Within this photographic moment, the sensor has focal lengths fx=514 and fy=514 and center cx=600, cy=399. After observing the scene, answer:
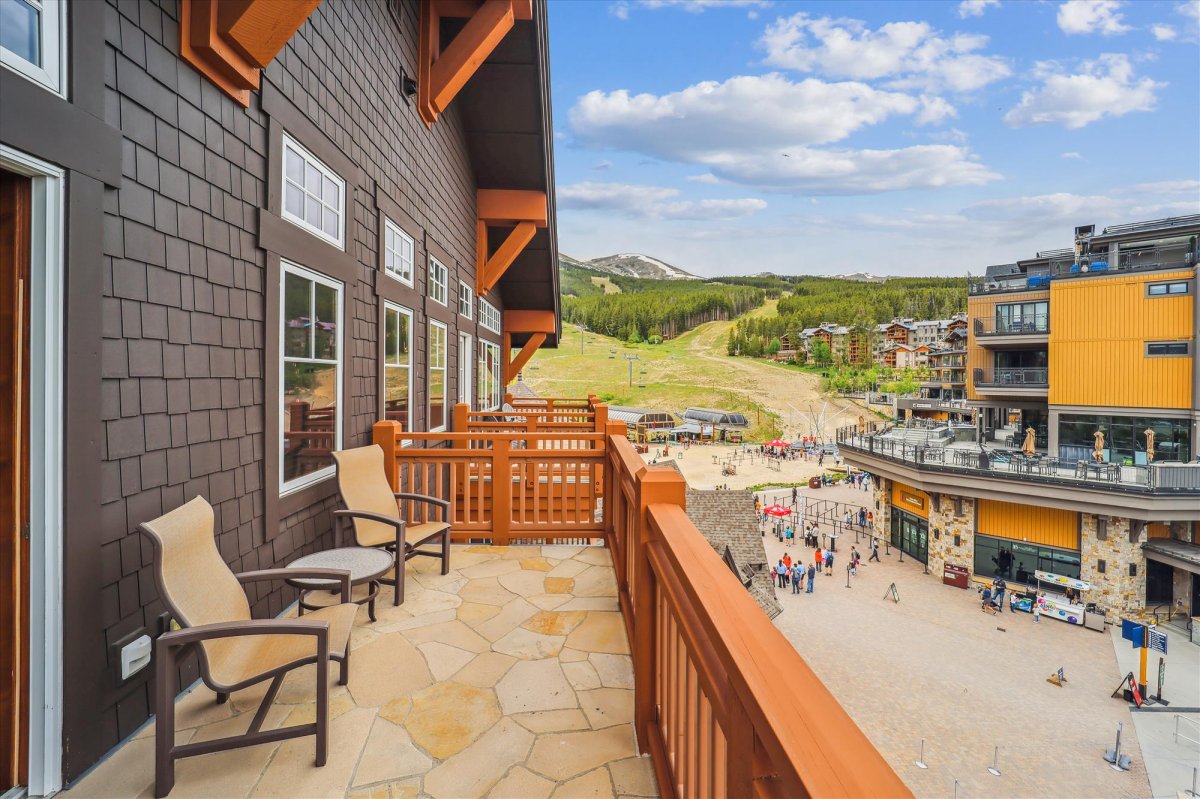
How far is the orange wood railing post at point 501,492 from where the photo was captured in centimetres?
421

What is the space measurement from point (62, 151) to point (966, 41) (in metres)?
92.6

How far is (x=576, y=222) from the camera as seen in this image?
7003 inches

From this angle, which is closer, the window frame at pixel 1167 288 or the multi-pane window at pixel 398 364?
the multi-pane window at pixel 398 364

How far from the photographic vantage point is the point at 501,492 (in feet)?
14.0

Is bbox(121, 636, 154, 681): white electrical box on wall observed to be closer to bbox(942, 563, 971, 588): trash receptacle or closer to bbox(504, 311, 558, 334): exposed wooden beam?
bbox(504, 311, 558, 334): exposed wooden beam

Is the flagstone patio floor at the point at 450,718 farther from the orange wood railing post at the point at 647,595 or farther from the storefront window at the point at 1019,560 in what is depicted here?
the storefront window at the point at 1019,560

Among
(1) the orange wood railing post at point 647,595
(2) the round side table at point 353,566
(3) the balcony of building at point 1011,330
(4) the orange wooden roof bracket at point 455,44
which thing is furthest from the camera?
(3) the balcony of building at point 1011,330

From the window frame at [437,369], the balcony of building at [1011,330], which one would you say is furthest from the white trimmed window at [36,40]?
the balcony of building at [1011,330]

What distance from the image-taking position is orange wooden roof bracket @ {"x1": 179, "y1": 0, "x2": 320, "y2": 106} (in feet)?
8.18

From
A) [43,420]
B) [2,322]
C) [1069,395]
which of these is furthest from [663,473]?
[1069,395]

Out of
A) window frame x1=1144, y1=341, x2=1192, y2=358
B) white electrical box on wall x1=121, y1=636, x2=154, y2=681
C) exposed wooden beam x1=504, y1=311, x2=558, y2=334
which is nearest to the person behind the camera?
white electrical box on wall x1=121, y1=636, x2=154, y2=681

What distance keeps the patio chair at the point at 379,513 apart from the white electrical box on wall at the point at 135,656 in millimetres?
1180

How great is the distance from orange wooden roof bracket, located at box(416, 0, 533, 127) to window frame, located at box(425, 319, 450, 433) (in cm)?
263

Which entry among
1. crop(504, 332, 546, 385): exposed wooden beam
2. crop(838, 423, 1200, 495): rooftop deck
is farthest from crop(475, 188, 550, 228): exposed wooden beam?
crop(838, 423, 1200, 495): rooftop deck
